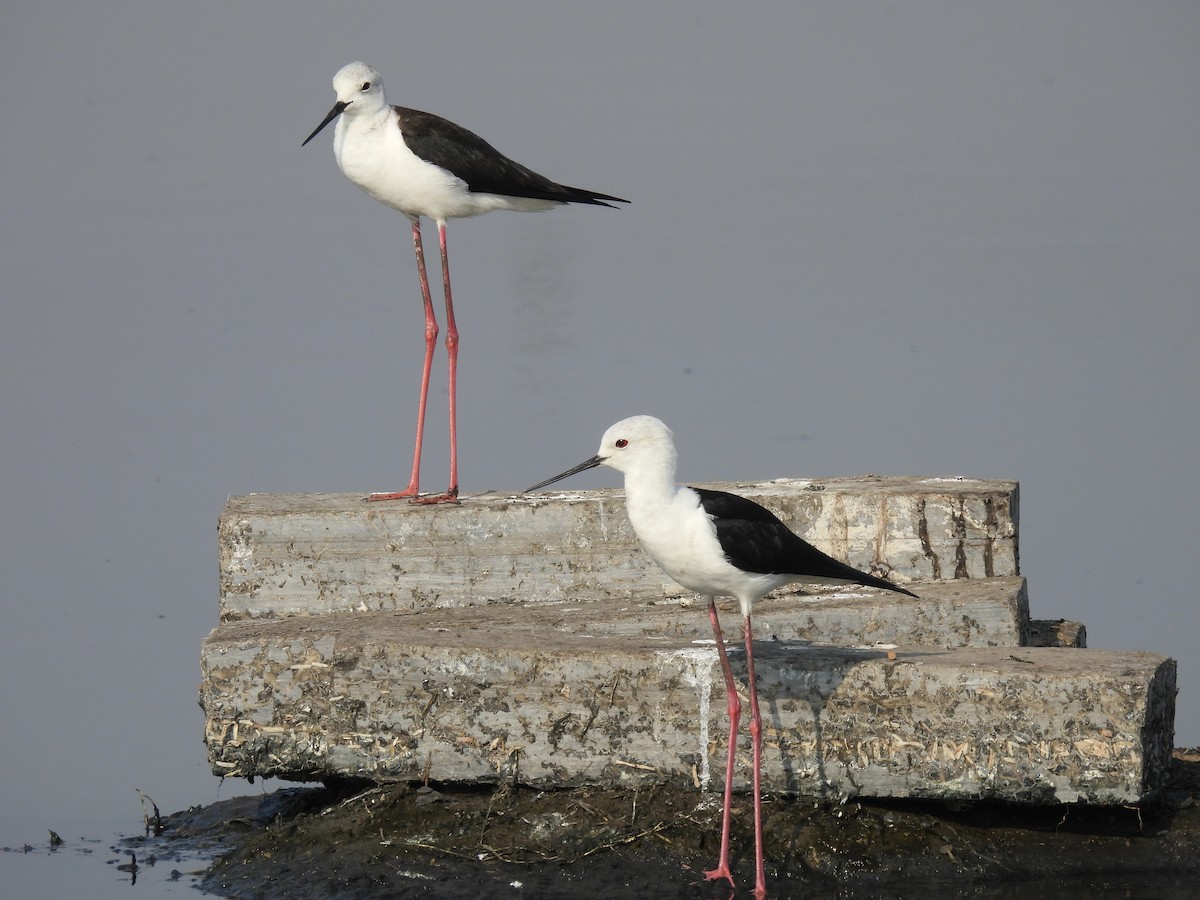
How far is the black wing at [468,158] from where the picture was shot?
8.47 m

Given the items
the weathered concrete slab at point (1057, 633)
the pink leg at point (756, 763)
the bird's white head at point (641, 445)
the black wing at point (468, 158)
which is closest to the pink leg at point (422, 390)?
the black wing at point (468, 158)

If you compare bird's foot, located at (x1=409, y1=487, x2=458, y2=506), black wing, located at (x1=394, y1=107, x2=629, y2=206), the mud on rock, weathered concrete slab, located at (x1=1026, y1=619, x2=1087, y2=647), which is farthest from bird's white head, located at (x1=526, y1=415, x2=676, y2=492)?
black wing, located at (x1=394, y1=107, x2=629, y2=206)

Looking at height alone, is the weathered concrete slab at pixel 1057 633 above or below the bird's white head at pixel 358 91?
below

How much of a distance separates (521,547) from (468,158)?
214 centimetres

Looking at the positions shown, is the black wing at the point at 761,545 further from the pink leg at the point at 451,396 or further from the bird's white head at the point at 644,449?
the pink leg at the point at 451,396

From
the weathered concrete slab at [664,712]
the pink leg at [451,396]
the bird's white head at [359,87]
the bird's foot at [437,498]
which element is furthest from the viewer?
the bird's white head at [359,87]

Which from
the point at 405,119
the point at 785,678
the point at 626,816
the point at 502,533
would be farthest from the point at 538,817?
the point at 405,119

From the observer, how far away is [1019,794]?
595 centimetres

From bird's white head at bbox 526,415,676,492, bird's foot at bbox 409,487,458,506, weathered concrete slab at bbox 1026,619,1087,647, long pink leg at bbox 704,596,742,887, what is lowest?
long pink leg at bbox 704,596,742,887

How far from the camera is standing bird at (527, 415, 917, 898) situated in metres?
6.02

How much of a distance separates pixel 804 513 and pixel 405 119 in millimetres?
2846

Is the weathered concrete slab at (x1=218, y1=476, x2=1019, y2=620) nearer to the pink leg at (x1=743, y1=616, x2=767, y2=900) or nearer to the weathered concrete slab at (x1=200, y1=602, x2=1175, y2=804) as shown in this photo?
the weathered concrete slab at (x1=200, y1=602, x2=1175, y2=804)

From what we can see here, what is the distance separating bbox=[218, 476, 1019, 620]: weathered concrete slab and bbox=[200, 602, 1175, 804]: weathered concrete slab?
0.66 meters

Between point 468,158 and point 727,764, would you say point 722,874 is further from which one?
point 468,158
